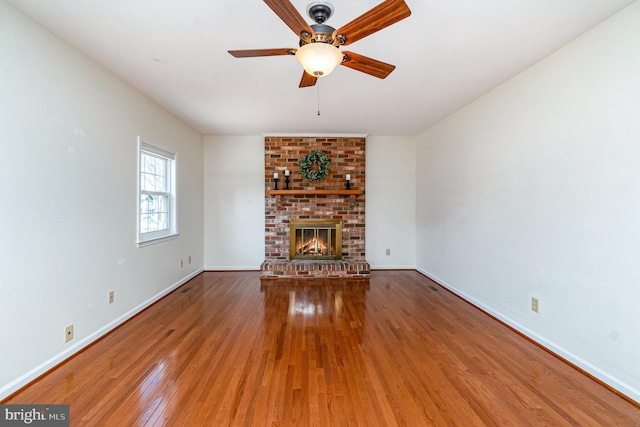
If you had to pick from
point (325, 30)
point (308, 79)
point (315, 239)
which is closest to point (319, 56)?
point (325, 30)

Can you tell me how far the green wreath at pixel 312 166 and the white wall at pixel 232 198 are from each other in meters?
0.80

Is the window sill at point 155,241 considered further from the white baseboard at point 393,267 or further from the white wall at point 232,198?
the white baseboard at point 393,267

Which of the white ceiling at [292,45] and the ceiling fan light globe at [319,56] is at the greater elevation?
the white ceiling at [292,45]

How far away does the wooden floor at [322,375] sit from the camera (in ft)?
5.14

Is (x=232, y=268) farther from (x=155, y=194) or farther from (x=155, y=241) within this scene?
(x=155, y=194)

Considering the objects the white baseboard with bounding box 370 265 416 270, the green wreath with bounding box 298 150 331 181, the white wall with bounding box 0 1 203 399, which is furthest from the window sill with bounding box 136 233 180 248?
the white baseboard with bounding box 370 265 416 270

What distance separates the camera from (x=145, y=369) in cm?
199

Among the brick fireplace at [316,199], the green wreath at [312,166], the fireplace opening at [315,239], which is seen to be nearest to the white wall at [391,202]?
the brick fireplace at [316,199]

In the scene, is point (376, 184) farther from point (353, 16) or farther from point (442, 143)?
point (353, 16)

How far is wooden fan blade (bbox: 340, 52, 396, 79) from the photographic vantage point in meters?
1.71

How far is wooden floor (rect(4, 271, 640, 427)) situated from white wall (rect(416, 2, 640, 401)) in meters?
0.30

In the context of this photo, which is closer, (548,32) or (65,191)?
(548,32)

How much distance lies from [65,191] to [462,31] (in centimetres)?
325

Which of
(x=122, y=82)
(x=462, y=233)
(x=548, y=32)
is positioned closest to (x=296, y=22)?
(x=548, y=32)
